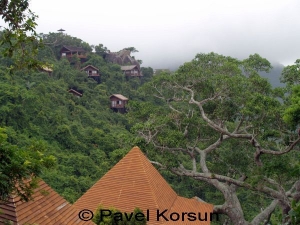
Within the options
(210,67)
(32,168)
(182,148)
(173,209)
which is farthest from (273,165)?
(32,168)

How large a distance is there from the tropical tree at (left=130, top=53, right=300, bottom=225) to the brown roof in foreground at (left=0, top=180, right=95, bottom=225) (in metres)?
5.75

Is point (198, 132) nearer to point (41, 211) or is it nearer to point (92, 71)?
point (41, 211)

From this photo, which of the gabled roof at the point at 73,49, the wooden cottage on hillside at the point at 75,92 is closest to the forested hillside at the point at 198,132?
the wooden cottage on hillside at the point at 75,92

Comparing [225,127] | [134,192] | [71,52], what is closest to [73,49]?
[71,52]

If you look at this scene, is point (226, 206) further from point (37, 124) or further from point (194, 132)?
point (37, 124)

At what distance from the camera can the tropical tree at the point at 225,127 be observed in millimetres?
9234

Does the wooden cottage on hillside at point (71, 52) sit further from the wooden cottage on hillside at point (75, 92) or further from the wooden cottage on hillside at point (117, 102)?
the wooden cottage on hillside at point (75, 92)

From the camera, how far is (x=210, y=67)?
11.5 metres

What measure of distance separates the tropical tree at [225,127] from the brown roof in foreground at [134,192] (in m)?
2.05

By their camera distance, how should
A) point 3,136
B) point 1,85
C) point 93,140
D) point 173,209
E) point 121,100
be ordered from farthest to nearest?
point 121,100
point 93,140
point 1,85
point 173,209
point 3,136

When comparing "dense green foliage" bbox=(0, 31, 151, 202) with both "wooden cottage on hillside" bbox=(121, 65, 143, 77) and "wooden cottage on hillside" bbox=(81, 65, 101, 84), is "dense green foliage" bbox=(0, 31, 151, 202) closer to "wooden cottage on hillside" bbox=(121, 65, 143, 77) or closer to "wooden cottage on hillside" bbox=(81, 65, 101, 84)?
"wooden cottage on hillside" bbox=(81, 65, 101, 84)

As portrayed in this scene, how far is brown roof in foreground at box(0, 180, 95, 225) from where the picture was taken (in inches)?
150

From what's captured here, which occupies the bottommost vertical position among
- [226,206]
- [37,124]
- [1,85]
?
[226,206]

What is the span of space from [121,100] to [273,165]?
17.7 metres
